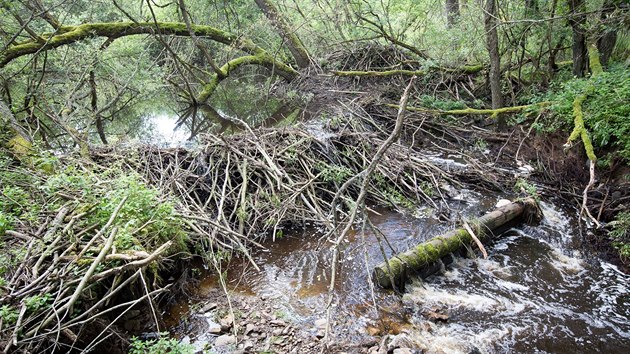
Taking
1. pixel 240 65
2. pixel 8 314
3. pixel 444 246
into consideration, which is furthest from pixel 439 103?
pixel 8 314

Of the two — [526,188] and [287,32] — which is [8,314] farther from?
[287,32]

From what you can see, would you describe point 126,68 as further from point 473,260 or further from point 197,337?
point 473,260

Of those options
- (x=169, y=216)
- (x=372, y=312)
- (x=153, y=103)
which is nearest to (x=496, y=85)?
(x=372, y=312)

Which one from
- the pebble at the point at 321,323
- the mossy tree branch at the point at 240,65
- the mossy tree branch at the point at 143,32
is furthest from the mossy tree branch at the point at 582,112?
the mossy tree branch at the point at 143,32

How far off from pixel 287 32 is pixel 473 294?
992cm

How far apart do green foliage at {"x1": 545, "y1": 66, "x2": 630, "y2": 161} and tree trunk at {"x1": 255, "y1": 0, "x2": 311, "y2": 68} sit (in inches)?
310

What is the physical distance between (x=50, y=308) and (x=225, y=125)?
7763 mm

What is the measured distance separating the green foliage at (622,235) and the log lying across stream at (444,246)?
87 cm

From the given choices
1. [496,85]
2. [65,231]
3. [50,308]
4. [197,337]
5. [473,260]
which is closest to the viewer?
[50,308]

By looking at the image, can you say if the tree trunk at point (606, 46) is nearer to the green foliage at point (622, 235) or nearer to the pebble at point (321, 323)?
the green foliage at point (622, 235)

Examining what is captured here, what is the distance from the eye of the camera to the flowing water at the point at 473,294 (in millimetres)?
3238

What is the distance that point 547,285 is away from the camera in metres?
3.91

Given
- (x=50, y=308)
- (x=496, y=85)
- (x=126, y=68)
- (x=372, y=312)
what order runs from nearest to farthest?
(x=50, y=308) < (x=372, y=312) < (x=496, y=85) < (x=126, y=68)

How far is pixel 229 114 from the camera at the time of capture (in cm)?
1102
